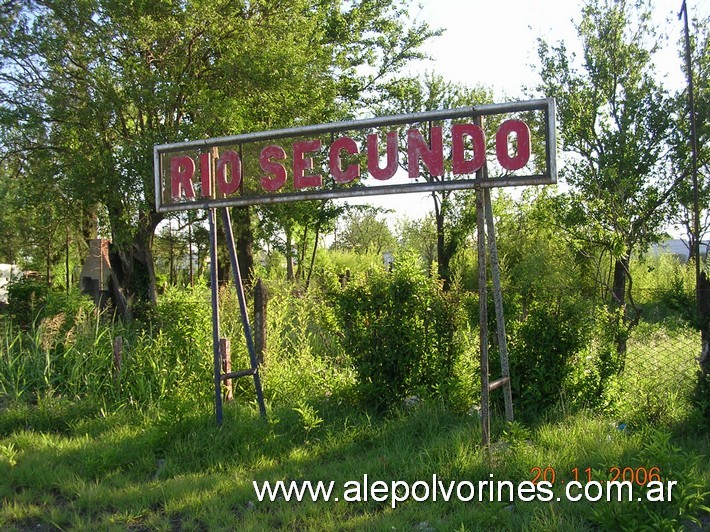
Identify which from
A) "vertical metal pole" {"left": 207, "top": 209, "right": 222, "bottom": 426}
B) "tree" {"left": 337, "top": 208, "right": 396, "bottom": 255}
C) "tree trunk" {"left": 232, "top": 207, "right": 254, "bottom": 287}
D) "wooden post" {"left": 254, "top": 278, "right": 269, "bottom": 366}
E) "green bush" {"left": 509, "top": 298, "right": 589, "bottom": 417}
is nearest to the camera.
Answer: "green bush" {"left": 509, "top": 298, "right": 589, "bottom": 417}

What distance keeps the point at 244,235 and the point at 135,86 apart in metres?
6.39

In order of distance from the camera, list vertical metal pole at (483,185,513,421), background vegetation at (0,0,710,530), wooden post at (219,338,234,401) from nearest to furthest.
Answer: background vegetation at (0,0,710,530) < vertical metal pole at (483,185,513,421) < wooden post at (219,338,234,401)

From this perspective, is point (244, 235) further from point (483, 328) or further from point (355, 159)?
point (483, 328)

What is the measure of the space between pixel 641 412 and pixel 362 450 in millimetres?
2470

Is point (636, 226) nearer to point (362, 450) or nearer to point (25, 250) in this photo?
point (362, 450)

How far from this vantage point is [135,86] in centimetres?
1144

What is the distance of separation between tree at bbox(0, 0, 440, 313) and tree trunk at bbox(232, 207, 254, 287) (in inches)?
101

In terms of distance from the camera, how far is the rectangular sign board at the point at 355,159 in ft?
15.8

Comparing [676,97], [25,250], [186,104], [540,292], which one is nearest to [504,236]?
[676,97]

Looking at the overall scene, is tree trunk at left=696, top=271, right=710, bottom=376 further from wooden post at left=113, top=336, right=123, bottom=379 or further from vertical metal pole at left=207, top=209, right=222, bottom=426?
wooden post at left=113, top=336, right=123, bottom=379

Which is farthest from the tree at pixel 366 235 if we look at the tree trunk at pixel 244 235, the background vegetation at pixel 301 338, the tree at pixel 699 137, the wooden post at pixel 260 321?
the wooden post at pixel 260 321

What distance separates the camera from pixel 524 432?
467 cm

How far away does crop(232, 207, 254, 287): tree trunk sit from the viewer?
15.9 m

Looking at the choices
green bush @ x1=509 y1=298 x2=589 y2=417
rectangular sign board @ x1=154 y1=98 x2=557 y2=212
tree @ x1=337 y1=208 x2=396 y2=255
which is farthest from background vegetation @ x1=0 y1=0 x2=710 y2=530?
tree @ x1=337 y1=208 x2=396 y2=255
